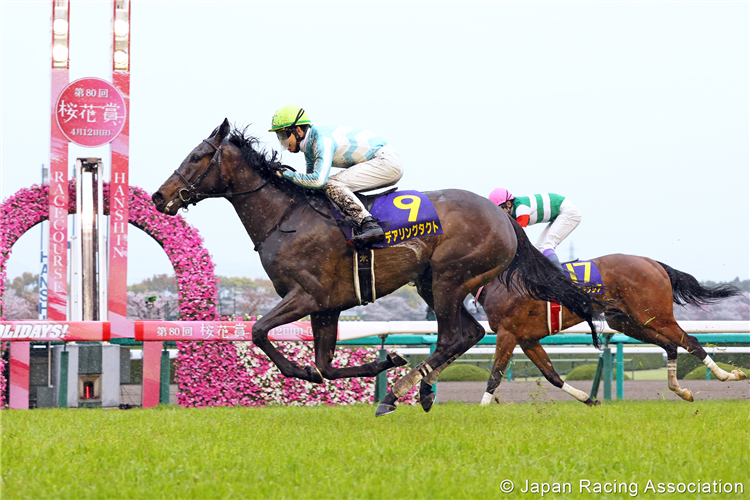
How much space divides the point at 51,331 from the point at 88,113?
279 cm

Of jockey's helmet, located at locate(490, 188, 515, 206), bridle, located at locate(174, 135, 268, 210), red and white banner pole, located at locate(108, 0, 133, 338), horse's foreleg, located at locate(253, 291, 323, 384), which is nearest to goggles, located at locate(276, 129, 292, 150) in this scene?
bridle, located at locate(174, 135, 268, 210)

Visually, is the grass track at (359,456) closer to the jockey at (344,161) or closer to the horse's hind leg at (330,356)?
the horse's hind leg at (330,356)

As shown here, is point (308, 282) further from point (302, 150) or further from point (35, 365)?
point (35, 365)

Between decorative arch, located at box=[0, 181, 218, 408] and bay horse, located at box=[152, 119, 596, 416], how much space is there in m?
3.37

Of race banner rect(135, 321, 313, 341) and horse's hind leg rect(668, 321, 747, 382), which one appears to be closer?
horse's hind leg rect(668, 321, 747, 382)

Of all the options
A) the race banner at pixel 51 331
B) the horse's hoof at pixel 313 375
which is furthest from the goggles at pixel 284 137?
the race banner at pixel 51 331

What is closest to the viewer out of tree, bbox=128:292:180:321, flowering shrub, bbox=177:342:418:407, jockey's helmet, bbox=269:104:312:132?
jockey's helmet, bbox=269:104:312:132

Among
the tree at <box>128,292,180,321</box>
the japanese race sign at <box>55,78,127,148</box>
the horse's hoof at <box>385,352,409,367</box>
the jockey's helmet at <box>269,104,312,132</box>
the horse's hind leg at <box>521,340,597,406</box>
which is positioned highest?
the japanese race sign at <box>55,78,127,148</box>

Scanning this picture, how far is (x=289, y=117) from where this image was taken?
491 centimetres

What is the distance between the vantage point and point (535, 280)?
5.36 metres

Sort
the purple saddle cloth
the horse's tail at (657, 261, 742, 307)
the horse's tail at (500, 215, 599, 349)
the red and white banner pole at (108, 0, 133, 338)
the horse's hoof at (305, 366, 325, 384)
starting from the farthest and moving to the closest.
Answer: the red and white banner pole at (108, 0, 133, 338)
the horse's tail at (657, 261, 742, 307)
the purple saddle cloth
the horse's tail at (500, 215, 599, 349)
the horse's hoof at (305, 366, 325, 384)

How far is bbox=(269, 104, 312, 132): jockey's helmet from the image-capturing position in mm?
4906

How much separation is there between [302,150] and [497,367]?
306 cm

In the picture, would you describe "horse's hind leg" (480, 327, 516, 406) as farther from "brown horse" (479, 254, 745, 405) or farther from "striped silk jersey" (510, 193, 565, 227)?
"striped silk jersey" (510, 193, 565, 227)
